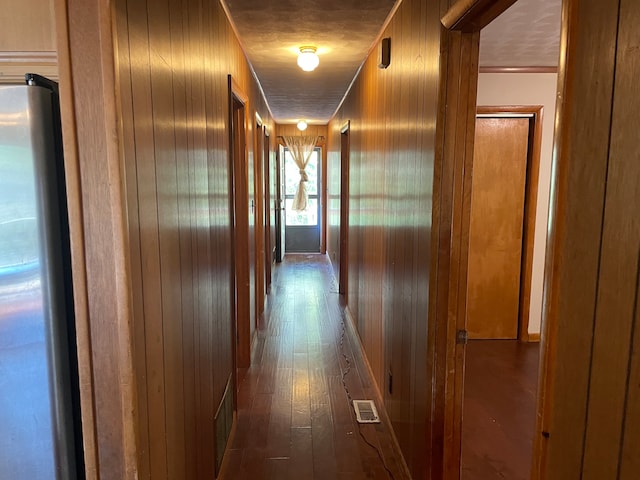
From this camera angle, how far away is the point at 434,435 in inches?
70.1

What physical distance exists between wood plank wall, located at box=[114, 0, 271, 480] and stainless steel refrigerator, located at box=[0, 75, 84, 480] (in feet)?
0.56

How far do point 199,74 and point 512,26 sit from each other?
210cm

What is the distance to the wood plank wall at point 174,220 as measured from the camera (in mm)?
1067

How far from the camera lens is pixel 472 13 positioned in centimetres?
145

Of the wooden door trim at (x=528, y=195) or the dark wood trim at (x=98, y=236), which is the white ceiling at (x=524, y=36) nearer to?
the wooden door trim at (x=528, y=195)

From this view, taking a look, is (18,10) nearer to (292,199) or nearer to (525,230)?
(525,230)

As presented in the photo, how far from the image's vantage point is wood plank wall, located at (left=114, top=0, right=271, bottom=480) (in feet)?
3.50

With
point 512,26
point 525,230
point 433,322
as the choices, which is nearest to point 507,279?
point 525,230

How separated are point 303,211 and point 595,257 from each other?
7.94 metres

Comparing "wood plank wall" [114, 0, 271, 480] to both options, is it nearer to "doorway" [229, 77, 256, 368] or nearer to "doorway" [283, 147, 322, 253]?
"doorway" [229, 77, 256, 368]

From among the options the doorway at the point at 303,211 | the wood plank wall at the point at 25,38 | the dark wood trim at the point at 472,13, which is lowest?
the doorway at the point at 303,211

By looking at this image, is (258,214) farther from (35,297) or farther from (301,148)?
(301,148)

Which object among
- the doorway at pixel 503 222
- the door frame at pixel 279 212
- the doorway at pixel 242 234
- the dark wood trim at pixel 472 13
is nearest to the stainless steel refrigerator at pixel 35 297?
the dark wood trim at pixel 472 13

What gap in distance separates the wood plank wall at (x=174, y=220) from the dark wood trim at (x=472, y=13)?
935 mm
